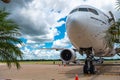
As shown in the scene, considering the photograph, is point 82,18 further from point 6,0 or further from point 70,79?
point 6,0

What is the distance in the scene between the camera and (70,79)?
47.8 ft

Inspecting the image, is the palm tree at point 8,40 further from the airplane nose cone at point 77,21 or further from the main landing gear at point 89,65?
the main landing gear at point 89,65

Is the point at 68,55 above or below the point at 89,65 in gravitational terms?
above

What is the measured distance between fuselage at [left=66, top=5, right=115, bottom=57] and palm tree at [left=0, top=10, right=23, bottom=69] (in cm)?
748

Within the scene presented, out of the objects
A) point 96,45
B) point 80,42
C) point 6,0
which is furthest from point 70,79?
point 6,0

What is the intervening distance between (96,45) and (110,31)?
7317 millimetres

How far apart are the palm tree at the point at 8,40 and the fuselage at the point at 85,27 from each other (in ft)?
24.5

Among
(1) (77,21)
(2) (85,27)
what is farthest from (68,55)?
(1) (77,21)

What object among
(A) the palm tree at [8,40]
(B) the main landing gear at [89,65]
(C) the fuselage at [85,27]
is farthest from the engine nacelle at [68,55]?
(A) the palm tree at [8,40]

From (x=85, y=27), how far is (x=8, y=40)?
840 cm

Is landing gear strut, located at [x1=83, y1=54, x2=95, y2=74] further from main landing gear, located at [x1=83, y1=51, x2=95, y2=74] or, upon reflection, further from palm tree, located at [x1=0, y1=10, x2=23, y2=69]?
palm tree, located at [x1=0, y1=10, x2=23, y2=69]

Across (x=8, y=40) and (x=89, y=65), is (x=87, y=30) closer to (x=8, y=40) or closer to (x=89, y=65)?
(x=89, y=65)

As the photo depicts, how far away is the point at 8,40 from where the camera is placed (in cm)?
836

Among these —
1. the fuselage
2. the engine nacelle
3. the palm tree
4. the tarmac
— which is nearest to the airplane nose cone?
the fuselage
